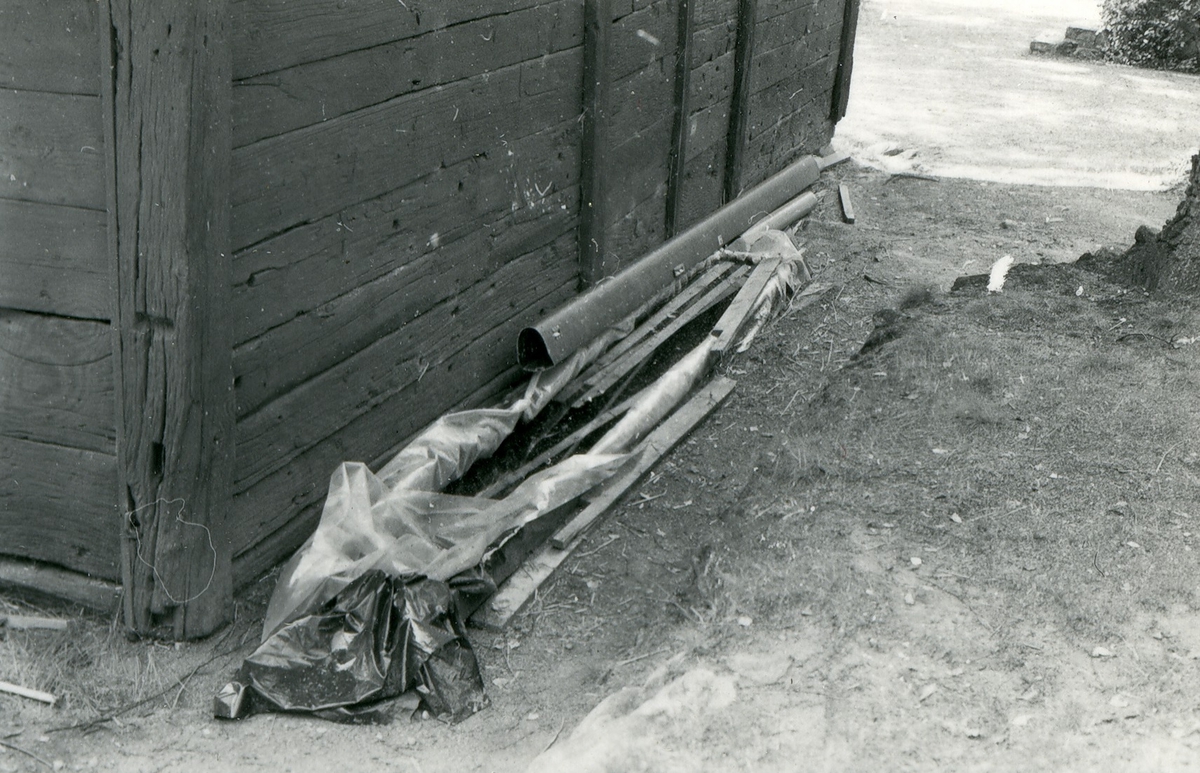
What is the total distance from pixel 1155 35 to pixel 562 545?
1414 centimetres

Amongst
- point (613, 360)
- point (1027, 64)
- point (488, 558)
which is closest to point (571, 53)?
point (613, 360)

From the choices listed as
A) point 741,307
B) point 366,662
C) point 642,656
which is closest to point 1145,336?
point 741,307

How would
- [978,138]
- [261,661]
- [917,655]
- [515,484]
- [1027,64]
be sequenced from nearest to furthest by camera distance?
[917,655] < [261,661] < [515,484] < [978,138] < [1027,64]

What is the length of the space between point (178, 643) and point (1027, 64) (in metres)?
14.1

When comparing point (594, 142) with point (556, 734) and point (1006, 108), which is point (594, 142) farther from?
point (1006, 108)

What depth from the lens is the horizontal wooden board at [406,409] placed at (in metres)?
3.91

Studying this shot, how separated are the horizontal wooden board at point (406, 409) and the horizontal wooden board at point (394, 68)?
2.80 feet

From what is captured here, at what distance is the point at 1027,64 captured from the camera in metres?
15.4

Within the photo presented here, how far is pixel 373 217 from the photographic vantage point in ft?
13.6

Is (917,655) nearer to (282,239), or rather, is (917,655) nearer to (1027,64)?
(282,239)

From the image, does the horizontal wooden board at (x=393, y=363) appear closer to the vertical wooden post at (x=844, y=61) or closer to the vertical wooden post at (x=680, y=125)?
the vertical wooden post at (x=680, y=125)

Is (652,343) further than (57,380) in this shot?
Yes

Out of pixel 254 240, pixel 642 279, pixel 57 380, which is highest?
pixel 254 240

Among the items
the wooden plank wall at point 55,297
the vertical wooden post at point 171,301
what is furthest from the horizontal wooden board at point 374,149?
the wooden plank wall at point 55,297
